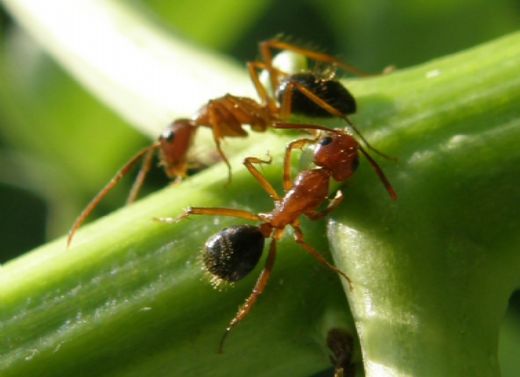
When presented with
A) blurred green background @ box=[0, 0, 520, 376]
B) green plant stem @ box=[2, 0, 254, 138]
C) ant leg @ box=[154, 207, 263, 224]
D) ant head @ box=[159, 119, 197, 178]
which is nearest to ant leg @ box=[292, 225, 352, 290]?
ant leg @ box=[154, 207, 263, 224]

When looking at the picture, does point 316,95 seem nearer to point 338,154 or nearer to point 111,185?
point 338,154

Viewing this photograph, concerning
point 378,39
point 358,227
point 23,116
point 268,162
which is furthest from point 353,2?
point 358,227

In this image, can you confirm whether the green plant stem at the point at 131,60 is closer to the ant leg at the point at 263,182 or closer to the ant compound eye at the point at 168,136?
the ant compound eye at the point at 168,136

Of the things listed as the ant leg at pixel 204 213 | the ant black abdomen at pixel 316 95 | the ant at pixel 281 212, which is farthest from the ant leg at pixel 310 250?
the ant black abdomen at pixel 316 95

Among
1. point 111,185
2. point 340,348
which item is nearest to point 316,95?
point 111,185

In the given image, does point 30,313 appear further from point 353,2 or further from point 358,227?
point 353,2

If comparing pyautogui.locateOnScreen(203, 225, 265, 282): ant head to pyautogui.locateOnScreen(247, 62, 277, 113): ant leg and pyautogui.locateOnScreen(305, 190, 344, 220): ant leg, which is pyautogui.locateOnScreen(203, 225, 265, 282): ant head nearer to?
pyautogui.locateOnScreen(305, 190, 344, 220): ant leg

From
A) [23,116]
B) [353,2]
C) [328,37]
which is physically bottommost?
[328,37]
